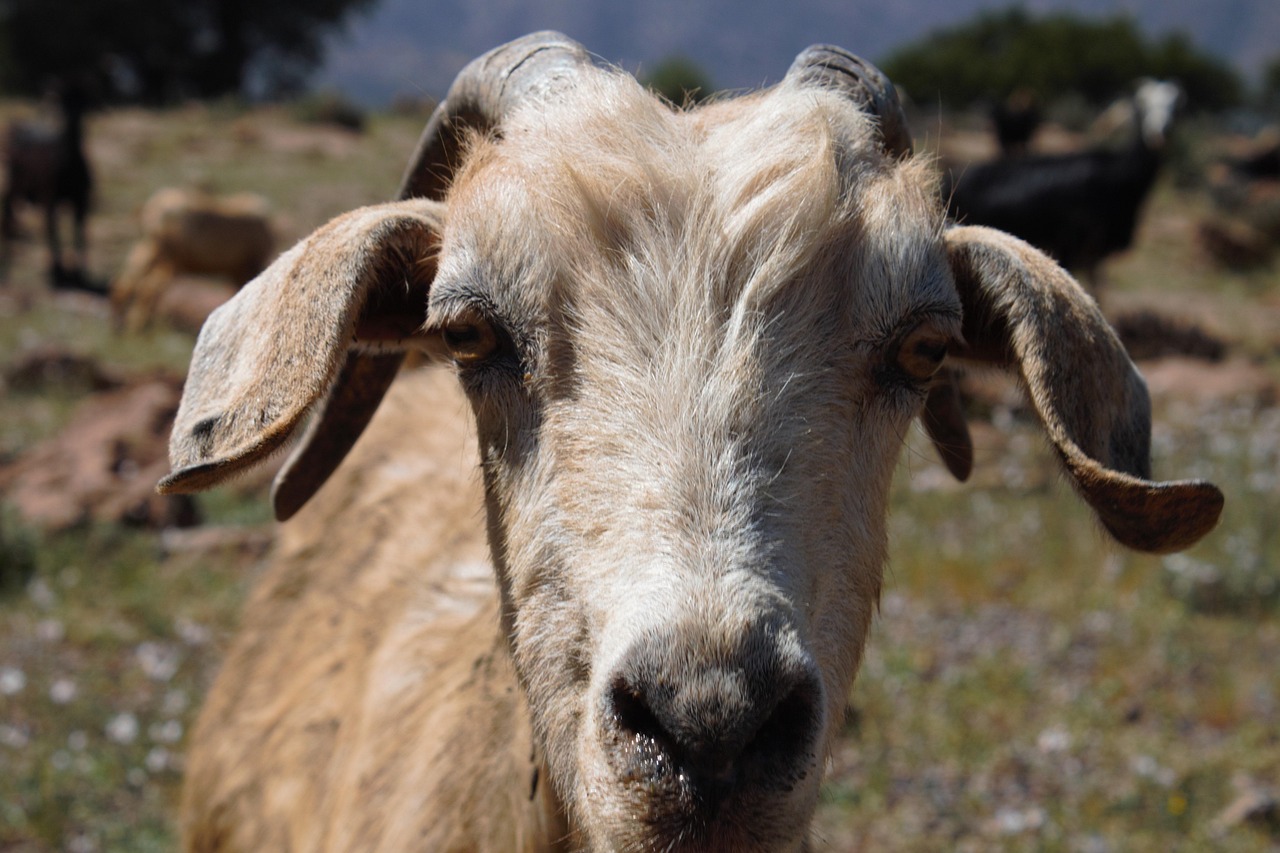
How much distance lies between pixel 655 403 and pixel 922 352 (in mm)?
688

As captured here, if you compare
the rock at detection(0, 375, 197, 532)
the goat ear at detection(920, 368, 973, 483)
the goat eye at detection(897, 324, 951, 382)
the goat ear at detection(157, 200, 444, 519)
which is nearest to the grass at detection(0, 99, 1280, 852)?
the rock at detection(0, 375, 197, 532)

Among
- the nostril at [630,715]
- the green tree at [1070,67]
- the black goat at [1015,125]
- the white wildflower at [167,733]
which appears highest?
the nostril at [630,715]

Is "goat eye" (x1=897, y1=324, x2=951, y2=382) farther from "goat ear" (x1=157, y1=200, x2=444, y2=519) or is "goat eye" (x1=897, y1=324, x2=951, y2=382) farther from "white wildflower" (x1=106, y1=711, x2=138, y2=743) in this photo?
"white wildflower" (x1=106, y1=711, x2=138, y2=743)

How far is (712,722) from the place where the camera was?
1669 millimetres

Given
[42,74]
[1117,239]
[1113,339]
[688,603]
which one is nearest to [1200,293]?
[1117,239]

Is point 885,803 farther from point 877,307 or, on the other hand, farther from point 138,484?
point 138,484

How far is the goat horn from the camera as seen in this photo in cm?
268

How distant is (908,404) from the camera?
2.39 metres

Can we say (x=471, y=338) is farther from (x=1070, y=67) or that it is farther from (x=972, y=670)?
(x=1070, y=67)

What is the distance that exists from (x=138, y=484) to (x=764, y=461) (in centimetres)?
578

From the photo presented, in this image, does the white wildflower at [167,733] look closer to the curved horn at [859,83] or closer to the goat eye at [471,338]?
the goat eye at [471,338]

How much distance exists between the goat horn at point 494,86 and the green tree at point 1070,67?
51663 millimetres

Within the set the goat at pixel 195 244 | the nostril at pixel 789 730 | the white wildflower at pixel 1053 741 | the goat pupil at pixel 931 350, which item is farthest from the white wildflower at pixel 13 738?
the goat at pixel 195 244

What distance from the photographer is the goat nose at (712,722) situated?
1.67 m
